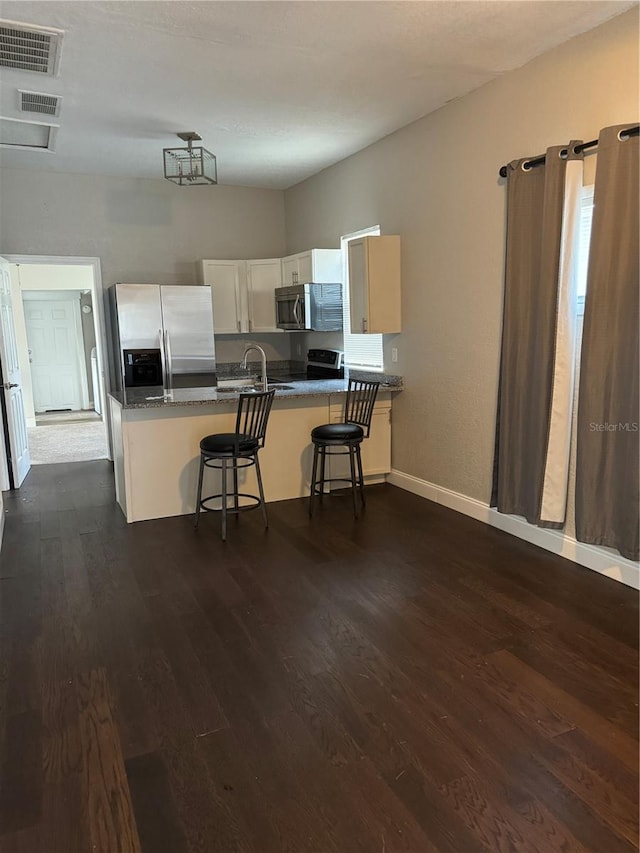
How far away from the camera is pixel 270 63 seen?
3361 millimetres

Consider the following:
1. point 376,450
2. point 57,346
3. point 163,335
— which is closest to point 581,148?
point 376,450

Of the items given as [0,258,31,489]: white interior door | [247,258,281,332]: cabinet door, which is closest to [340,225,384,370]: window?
[247,258,281,332]: cabinet door

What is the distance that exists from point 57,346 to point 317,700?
8.80m

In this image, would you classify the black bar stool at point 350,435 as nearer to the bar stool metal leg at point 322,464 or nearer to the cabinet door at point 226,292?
the bar stool metal leg at point 322,464

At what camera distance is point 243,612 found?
2.89 m

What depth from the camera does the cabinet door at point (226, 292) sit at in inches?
249

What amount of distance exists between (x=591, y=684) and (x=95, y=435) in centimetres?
669

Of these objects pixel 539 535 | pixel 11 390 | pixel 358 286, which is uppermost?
pixel 358 286

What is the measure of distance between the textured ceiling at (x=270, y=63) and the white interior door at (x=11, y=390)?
1319 mm

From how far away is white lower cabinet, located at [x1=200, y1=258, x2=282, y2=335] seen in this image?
634cm

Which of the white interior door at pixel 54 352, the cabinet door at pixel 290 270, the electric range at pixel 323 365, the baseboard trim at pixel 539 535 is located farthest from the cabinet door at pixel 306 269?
the white interior door at pixel 54 352

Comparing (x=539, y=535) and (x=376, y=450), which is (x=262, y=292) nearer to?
(x=376, y=450)

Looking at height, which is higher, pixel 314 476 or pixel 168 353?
pixel 168 353

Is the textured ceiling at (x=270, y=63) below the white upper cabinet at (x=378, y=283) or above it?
above
